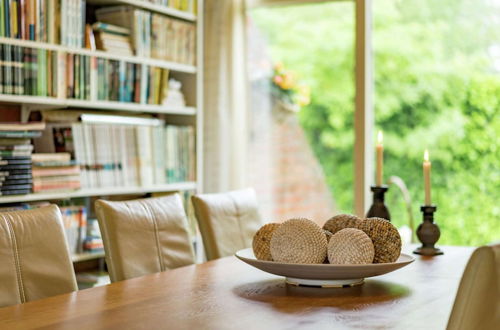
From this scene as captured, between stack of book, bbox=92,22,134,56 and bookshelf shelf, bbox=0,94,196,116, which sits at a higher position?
stack of book, bbox=92,22,134,56

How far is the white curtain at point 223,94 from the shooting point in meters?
4.33

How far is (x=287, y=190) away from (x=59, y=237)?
253 cm

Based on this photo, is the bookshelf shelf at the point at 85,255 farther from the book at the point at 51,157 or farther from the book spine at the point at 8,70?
the book spine at the point at 8,70

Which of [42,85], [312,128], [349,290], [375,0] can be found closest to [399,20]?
[375,0]

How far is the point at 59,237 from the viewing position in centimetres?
206

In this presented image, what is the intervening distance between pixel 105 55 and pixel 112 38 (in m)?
0.16

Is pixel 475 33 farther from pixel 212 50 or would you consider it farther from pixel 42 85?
pixel 42 85

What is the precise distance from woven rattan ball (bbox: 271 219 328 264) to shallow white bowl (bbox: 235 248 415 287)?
3 centimetres

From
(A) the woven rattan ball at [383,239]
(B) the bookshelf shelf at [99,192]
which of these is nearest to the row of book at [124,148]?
(B) the bookshelf shelf at [99,192]

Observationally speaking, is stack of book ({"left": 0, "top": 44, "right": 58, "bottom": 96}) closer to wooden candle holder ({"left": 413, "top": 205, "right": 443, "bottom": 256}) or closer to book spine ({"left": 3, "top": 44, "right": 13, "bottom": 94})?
A: book spine ({"left": 3, "top": 44, "right": 13, "bottom": 94})

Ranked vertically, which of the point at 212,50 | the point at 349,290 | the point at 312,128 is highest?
the point at 212,50

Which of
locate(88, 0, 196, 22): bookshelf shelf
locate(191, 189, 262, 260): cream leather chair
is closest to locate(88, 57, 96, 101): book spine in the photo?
locate(88, 0, 196, 22): bookshelf shelf

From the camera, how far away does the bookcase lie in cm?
309

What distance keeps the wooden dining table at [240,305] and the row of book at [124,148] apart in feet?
4.79
